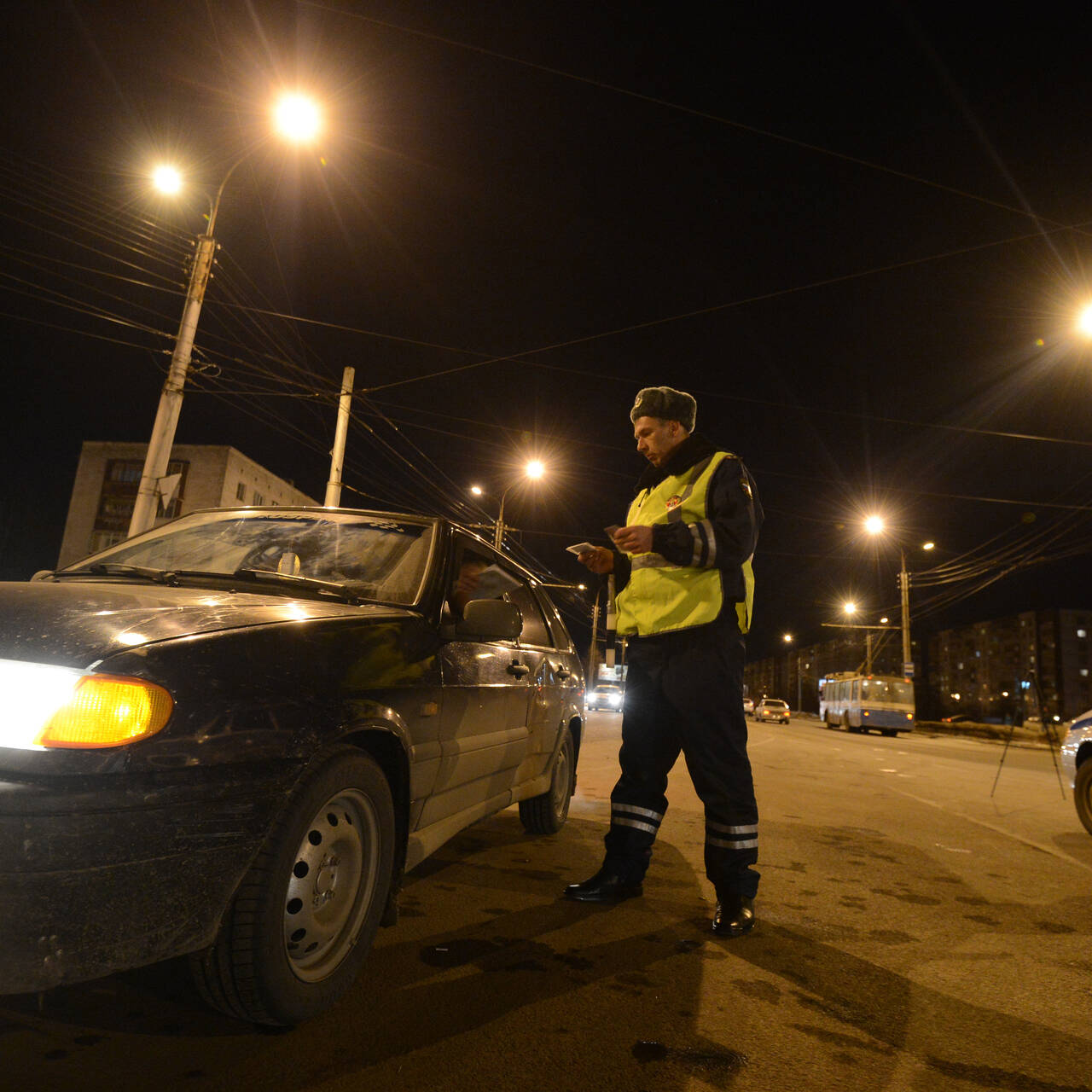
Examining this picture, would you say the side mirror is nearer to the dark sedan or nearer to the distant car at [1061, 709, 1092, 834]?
the dark sedan

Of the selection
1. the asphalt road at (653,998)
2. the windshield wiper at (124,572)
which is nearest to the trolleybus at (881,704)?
the asphalt road at (653,998)

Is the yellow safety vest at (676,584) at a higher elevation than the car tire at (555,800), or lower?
higher

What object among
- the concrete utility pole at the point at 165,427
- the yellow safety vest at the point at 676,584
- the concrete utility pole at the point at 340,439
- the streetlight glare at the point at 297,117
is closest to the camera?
the yellow safety vest at the point at 676,584

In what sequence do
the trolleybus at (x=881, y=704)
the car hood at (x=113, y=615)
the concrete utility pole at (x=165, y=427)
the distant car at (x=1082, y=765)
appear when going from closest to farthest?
the car hood at (x=113, y=615) → the distant car at (x=1082, y=765) → the concrete utility pole at (x=165, y=427) → the trolleybus at (x=881, y=704)

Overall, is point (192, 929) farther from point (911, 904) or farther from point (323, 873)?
point (911, 904)

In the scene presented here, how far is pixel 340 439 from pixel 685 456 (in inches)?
521

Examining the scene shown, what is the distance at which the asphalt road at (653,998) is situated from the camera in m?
1.85

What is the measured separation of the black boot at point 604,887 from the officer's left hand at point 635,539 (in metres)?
1.42

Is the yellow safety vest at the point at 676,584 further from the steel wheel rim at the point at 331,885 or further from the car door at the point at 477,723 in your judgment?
the steel wheel rim at the point at 331,885

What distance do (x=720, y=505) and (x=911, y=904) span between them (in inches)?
84.7

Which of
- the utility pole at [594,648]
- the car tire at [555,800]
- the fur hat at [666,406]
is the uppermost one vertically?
the utility pole at [594,648]

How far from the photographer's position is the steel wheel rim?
202cm

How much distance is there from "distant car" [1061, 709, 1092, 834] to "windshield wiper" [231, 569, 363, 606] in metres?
5.78

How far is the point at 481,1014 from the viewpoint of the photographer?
7.06ft
